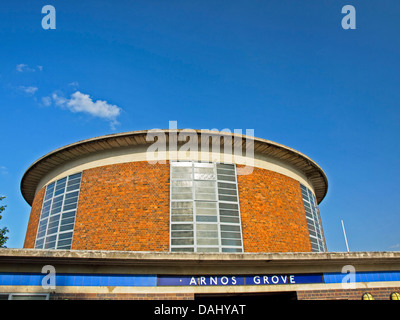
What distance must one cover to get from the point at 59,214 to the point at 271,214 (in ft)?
29.4

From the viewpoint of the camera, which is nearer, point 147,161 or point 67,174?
point 147,161

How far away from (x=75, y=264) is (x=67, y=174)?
25.3 feet

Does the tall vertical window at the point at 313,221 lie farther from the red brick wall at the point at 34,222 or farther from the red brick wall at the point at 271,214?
the red brick wall at the point at 34,222

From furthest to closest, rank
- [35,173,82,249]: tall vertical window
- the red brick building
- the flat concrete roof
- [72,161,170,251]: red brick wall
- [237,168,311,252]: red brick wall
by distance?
the flat concrete roof, [35,173,82,249]: tall vertical window, [237,168,311,252]: red brick wall, [72,161,170,251]: red brick wall, the red brick building

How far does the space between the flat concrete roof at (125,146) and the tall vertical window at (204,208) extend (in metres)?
1.48

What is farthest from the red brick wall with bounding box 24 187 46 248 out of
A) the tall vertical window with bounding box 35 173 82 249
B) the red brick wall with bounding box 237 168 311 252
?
the red brick wall with bounding box 237 168 311 252

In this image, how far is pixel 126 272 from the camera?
26.4ft

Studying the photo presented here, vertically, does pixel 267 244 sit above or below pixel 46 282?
above

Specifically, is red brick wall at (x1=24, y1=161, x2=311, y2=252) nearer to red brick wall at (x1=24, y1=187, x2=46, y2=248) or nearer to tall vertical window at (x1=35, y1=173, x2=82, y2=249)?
red brick wall at (x1=24, y1=187, x2=46, y2=248)

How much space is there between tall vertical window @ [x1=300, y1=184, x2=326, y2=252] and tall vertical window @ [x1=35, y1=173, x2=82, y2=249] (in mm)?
10657

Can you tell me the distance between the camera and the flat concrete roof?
44.2 ft
